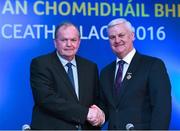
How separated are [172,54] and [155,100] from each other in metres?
1.19

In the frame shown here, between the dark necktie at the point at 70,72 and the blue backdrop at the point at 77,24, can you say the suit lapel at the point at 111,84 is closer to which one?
the dark necktie at the point at 70,72

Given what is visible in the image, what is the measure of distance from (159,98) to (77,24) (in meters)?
1.29

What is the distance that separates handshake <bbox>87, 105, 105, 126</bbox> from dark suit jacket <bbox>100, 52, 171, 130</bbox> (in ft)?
0.23

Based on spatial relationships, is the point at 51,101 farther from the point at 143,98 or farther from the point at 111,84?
the point at 143,98

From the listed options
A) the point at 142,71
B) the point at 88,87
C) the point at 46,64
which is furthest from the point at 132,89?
the point at 46,64

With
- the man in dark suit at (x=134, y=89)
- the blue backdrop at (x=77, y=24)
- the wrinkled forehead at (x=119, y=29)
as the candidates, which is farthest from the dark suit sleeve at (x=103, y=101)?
the blue backdrop at (x=77, y=24)

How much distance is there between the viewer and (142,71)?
3316 millimetres

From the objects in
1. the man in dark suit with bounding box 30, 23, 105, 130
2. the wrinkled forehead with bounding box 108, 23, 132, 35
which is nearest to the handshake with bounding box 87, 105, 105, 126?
the man in dark suit with bounding box 30, 23, 105, 130

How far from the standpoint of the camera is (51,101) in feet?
10.8

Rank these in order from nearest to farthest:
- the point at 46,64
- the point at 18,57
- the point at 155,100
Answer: the point at 155,100, the point at 46,64, the point at 18,57

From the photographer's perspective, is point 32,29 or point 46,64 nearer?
point 46,64

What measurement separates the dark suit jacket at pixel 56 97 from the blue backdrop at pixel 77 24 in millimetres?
654

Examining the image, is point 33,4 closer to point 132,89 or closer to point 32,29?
point 32,29

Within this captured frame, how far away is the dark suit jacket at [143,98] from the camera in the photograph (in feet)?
10.4
